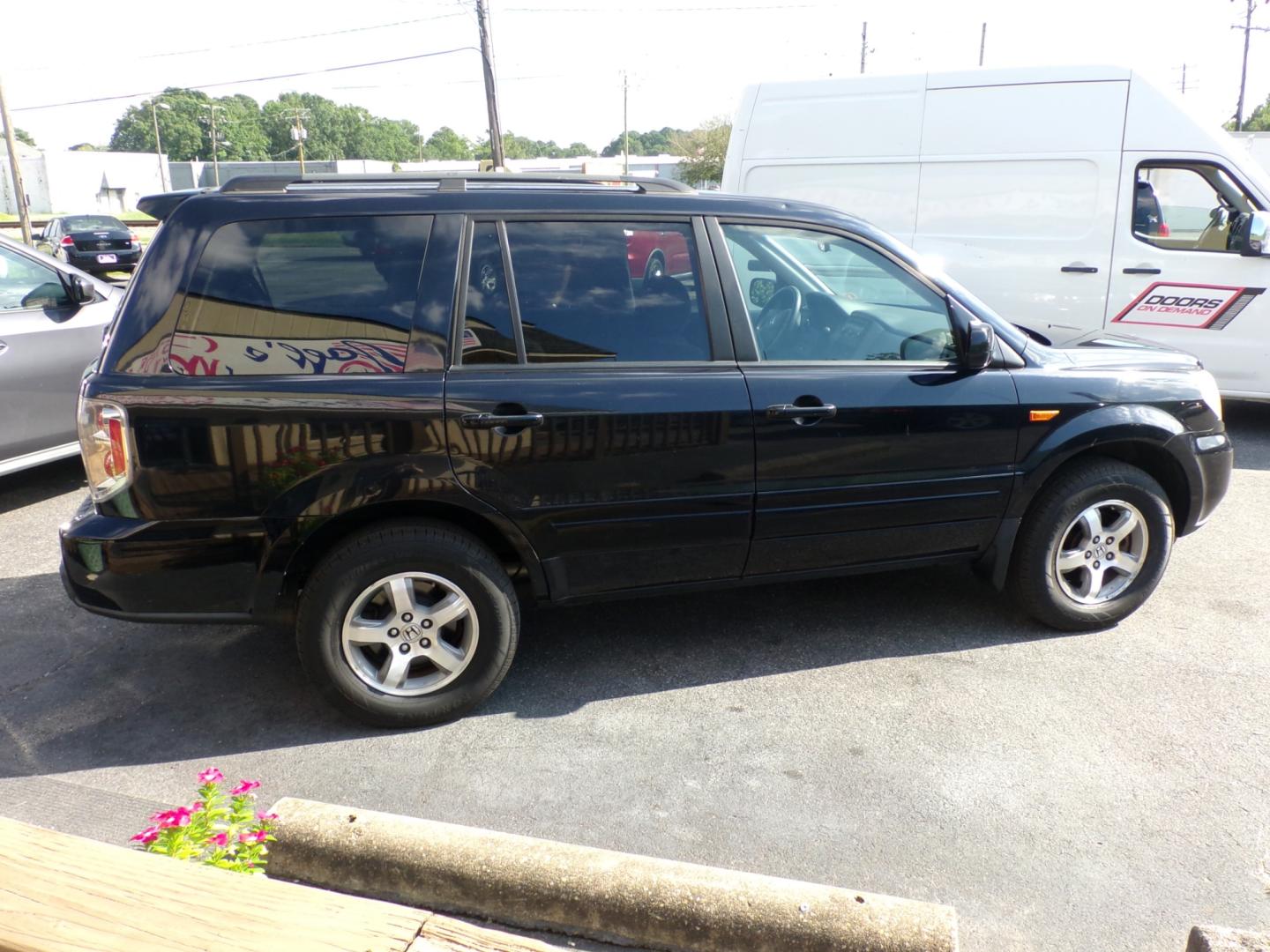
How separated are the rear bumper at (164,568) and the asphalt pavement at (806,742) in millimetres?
526

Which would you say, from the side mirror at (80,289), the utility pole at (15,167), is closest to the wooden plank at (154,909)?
the side mirror at (80,289)

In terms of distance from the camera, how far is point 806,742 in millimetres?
3455

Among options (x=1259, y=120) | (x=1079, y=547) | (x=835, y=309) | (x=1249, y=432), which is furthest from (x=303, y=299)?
(x=1259, y=120)

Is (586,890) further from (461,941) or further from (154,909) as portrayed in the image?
(154,909)

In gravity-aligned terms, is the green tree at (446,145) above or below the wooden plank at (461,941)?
above

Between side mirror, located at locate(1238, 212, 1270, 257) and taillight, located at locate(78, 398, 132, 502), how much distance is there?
7.09 m

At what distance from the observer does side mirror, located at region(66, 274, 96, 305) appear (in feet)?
20.8

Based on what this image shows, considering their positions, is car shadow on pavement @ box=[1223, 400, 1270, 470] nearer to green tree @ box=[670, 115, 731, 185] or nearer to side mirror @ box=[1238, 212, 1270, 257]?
side mirror @ box=[1238, 212, 1270, 257]

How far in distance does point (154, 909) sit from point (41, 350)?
211 inches

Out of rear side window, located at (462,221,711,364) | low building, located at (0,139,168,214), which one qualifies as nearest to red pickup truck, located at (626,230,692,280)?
rear side window, located at (462,221,711,364)

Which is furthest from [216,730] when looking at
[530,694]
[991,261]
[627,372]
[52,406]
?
[991,261]

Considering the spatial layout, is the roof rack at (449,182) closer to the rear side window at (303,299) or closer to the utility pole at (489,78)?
the rear side window at (303,299)

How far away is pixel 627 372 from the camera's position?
11.6 feet

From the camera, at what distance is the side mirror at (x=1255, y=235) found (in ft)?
22.3
